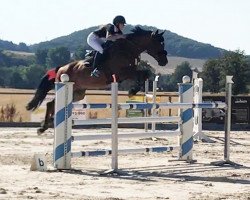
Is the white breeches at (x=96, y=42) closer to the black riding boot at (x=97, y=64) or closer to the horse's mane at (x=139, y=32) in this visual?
the black riding boot at (x=97, y=64)

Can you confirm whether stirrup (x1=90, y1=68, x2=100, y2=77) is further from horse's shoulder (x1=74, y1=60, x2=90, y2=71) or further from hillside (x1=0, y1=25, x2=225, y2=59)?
hillside (x1=0, y1=25, x2=225, y2=59)

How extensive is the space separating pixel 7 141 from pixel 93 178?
5.96 metres

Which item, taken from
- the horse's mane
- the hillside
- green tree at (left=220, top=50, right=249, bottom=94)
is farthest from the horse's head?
the hillside

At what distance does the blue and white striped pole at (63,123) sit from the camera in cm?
834

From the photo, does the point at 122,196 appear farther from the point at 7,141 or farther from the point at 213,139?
the point at 213,139

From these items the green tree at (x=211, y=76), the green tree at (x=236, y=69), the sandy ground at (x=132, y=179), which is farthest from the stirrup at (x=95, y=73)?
the green tree at (x=211, y=76)

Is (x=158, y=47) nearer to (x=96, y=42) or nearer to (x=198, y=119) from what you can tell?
(x=96, y=42)

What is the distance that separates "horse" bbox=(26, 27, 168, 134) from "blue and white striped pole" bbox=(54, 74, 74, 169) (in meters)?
1.98

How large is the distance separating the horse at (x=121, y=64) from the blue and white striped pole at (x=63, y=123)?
1.98 meters

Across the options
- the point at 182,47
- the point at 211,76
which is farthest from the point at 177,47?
the point at 211,76

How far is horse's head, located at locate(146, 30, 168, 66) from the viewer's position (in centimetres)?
1062

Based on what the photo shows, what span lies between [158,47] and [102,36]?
992 millimetres

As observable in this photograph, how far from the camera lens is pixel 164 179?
7621 mm

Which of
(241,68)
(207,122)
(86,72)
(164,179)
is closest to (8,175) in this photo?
(164,179)
